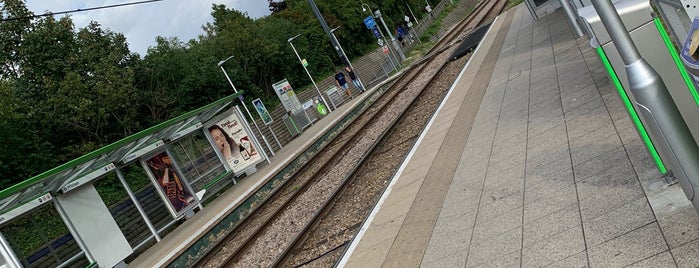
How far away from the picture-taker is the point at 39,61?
31.7 meters

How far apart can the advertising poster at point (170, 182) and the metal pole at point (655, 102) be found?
58.6 ft

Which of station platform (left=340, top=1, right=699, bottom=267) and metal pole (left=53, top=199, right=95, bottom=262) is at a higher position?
metal pole (left=53, top=199, right=95, bottom=262)

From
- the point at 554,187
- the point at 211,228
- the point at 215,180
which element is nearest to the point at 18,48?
the point at 215,180

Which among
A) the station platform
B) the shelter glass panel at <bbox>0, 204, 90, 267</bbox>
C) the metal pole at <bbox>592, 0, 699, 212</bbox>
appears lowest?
the station platform

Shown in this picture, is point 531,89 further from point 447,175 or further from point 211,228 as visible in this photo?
point 211,228

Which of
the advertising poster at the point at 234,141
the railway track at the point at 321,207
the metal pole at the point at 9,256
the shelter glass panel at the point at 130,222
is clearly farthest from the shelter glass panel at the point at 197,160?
the metal pole at the point at 9,256

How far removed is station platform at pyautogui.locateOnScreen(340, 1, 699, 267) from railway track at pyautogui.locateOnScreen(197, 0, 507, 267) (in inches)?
36.1

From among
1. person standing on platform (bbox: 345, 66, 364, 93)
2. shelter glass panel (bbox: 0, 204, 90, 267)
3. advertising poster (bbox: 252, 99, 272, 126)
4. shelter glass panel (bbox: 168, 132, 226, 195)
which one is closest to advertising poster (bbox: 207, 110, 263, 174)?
shelter glass panel (bbox: 168, 132, 226, 195)

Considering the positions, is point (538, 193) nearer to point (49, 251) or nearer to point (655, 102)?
point (655, 102)

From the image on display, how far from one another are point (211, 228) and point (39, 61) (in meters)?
19.5

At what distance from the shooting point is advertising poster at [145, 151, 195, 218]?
20.7 meters

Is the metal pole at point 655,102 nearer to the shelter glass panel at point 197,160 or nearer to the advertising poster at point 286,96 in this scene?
the shelter glass panel at point 197,160

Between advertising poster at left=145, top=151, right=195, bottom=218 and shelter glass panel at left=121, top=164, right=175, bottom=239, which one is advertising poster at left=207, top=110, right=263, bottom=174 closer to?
advertising poster at left=145, top=151, right=195, bottom=218

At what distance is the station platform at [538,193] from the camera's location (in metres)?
5.38
